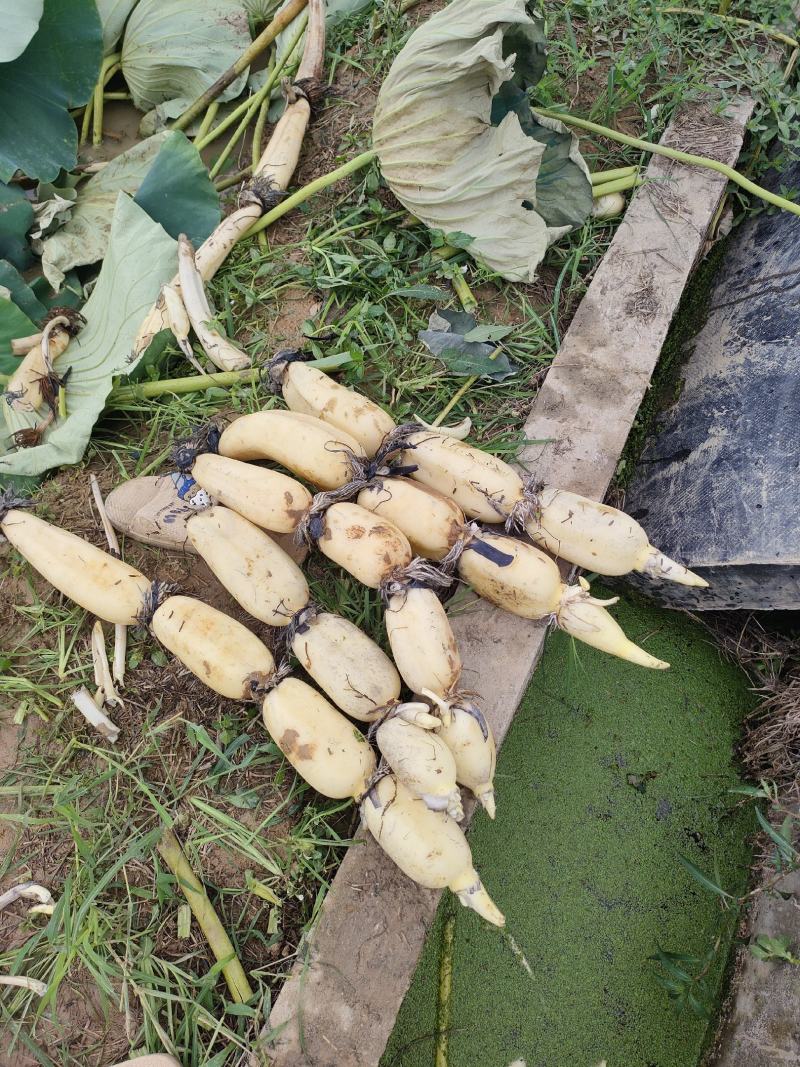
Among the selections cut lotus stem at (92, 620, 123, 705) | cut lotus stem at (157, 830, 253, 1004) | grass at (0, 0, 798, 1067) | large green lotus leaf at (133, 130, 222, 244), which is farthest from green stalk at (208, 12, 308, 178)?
cut lotus stem at (157, 830, 253, 1004)

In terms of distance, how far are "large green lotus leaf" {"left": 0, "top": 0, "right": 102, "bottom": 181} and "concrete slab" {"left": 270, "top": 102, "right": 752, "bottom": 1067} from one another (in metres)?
1.70

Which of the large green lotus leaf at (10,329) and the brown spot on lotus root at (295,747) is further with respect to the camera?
the large green lotus leaf at (10,329)

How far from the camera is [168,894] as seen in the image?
151 centimetres

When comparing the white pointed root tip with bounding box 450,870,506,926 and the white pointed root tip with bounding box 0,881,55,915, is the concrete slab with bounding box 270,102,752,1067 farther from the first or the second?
the white pointed root tip with bounding box 0,881,55,915

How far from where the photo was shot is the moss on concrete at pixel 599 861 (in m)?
1.69

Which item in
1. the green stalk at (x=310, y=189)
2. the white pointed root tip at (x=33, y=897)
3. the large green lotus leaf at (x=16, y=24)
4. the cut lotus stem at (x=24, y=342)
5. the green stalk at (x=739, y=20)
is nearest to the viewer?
the white pointed root tip at (x=33, y=897)

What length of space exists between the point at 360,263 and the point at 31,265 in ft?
3.71

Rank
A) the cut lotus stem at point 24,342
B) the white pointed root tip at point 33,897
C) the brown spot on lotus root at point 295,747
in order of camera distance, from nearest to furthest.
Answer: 1. the brown spot on lotus root at point 295,747
2. the white pointed root tip at point 33,897
3. the cut lotus stem at point 24,342

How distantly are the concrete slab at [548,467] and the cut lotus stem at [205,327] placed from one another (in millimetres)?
806

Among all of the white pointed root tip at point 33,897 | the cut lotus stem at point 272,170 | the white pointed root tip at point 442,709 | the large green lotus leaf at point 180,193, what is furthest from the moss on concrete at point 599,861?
the large green lotus leaf at point 180,193

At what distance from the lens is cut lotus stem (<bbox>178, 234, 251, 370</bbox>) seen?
202cm

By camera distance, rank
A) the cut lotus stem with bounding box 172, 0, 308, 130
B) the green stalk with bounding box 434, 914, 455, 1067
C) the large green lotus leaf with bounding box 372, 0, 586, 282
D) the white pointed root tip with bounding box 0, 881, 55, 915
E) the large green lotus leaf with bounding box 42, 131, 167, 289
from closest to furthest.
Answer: the white pointed root tip with bounding box 0, 881, 55, 915
the green stalk with bounding box 434, 914, 455, 1067
the large green lotus leaf with bounding box 372, 0, 586, 282
the large green lotus leaf with bounding box 42, 131, 167, 289
the cut lotus stem with bounding box 172, 0, 308, 130

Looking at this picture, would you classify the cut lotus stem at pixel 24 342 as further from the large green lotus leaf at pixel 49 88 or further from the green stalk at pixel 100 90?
the green stalk at pixel 100 90

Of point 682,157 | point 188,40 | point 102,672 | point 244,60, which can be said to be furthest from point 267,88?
point 102,672
